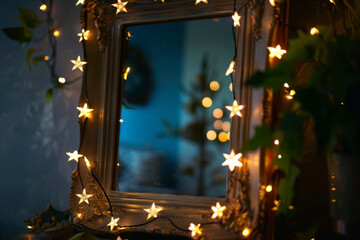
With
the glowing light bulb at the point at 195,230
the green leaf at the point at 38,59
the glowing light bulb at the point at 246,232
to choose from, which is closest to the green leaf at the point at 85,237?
the glowing light bulb at the point at 195,230

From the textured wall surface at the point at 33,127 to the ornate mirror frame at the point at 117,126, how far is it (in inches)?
5.5

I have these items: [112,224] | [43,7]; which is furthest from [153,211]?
[43,7]

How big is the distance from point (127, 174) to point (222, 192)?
31 cm

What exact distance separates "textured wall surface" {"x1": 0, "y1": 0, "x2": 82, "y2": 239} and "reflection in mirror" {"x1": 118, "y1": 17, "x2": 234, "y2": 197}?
25 centimetres

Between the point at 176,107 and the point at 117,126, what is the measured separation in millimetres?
208

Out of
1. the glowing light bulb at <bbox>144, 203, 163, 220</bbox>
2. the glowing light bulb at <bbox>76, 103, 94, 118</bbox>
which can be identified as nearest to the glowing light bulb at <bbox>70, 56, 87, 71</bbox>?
the glowing light bulb at <bbox>76, 103, 94, 118</bbox>

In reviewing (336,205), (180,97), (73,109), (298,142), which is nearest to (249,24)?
(180,97)

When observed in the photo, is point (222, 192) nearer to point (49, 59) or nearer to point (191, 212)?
point (191, 212)

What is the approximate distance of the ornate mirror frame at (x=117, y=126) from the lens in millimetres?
789

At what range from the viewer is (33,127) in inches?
46.6

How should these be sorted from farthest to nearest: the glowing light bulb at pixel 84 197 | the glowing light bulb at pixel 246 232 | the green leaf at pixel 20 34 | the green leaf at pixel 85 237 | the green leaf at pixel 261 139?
the green leaf at pixel 20 34 → the glowing light bulb at pixel 84 197 → the green leaf at pixel 85 237 → the glowing light bulb at pixel 246 232 → the green leaf at pixel 261 139

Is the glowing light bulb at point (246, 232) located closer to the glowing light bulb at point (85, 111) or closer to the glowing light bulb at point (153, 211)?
the glowing light bulb at point (153, 211)

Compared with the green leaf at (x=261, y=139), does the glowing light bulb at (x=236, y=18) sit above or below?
above

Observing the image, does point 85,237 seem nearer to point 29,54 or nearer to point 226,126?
point 226,126
